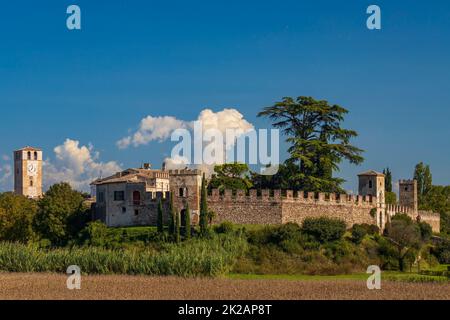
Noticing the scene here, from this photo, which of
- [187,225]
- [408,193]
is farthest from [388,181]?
[187,225]

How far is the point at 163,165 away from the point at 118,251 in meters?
31.1

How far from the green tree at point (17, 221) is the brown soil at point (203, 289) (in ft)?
59.9

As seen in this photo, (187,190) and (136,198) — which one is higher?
(187,190)

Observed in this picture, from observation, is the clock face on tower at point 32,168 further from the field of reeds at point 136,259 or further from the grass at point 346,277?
the grass at point 346,277

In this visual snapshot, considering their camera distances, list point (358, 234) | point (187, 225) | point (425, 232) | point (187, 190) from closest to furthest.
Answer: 1. point (187, 225)
2. point (358, 234)
3. point (187, 190)
4. point (425, 232)

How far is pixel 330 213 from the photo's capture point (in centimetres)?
6038

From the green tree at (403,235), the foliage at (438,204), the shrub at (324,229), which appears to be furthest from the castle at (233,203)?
the foliage at (438,204)

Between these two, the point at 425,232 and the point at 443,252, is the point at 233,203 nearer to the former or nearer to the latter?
the point at 443,252

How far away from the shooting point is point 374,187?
65.1m

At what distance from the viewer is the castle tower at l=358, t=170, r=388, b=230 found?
212 feet

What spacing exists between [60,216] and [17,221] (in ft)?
15.3

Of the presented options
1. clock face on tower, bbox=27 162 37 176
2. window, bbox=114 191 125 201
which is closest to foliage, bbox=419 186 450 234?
window, bbox=114 191 125 201
